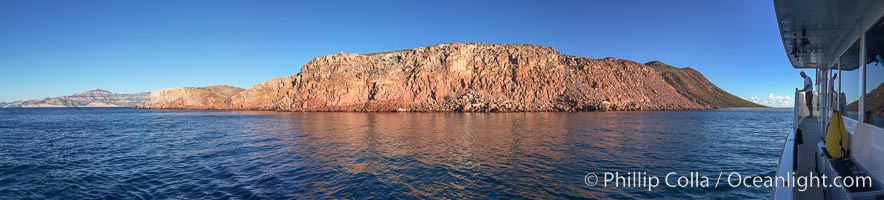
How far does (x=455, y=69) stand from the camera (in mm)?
113812

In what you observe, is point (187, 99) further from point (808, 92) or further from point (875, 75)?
point (875, 75)

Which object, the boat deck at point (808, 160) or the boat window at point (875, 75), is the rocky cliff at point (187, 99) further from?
the boat window at point (875, 75)

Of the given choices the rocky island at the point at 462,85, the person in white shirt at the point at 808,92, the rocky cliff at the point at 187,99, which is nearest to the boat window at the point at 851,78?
the person in white shirt at the point at 808,92

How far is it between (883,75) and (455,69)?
108019mm

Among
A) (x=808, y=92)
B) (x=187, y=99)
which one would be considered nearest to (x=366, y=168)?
(x=808, y=92)

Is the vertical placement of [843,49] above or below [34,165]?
above

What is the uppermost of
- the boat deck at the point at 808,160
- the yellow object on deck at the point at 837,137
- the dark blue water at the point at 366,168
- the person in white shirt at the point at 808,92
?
the person in white shirt at the point at 808,92

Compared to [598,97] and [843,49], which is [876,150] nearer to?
[843,49]

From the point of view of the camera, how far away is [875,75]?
6.53 metres

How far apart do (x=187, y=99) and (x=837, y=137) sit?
19281cm

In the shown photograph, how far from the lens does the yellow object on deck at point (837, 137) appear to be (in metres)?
7.11

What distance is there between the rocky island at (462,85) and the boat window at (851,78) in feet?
286

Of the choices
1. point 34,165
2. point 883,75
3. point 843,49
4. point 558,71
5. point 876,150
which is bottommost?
point 34,165

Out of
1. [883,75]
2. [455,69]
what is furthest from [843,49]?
[455,69]
